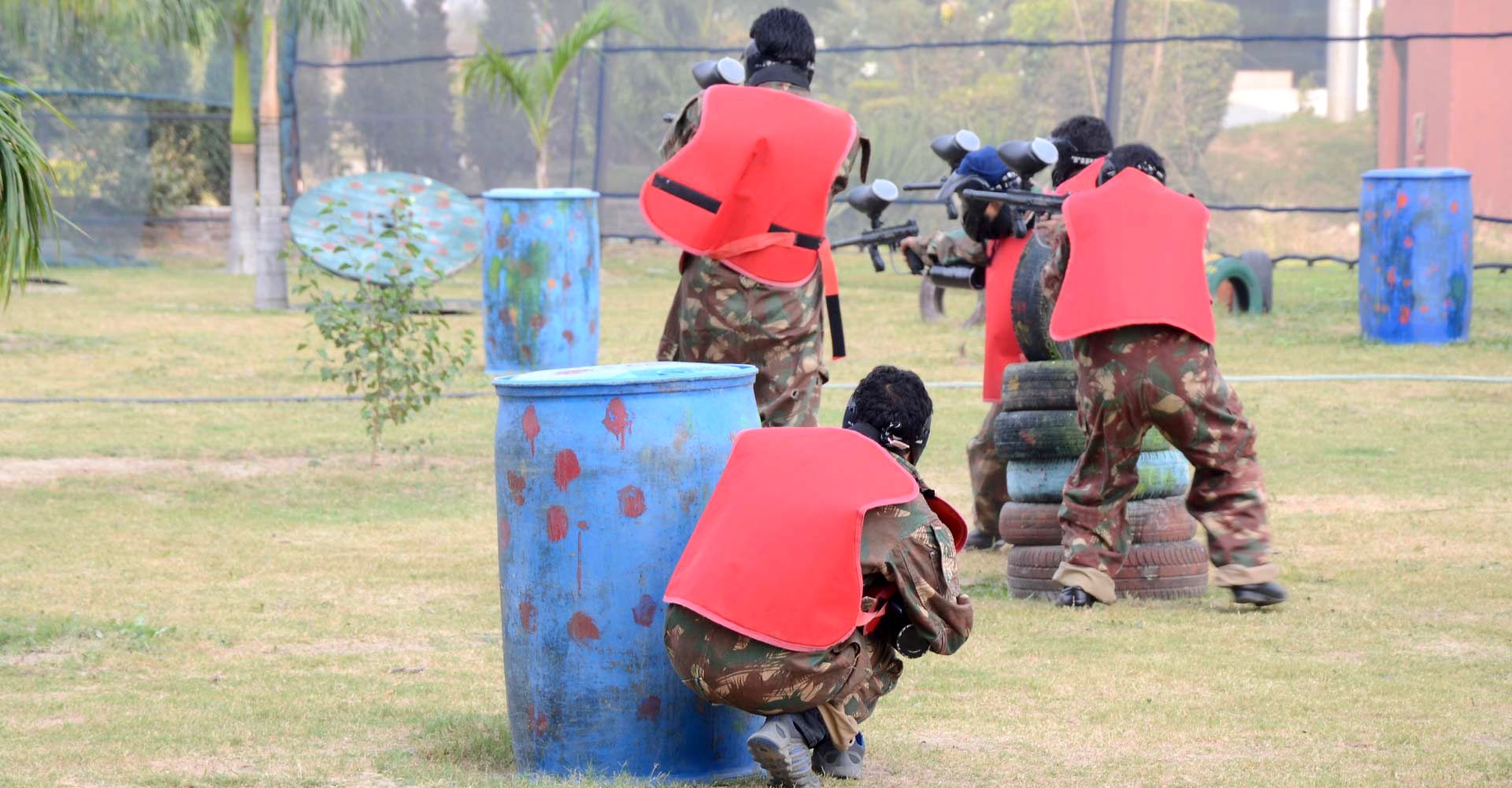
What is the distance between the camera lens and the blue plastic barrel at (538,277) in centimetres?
1312

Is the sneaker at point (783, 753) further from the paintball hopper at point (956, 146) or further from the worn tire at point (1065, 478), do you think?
the paintball hopper at point (956, 146)

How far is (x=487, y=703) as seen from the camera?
5195 mm

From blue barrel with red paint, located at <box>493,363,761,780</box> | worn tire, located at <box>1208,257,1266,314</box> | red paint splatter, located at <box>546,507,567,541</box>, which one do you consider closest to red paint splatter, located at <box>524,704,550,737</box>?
blue barrel with red paint, located at <box>493,363,761,780</box>

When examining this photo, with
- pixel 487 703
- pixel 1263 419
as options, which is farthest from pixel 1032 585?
pixel 1263 419

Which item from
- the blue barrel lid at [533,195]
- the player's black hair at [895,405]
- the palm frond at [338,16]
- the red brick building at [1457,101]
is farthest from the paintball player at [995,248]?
the palm frond at [338,16]

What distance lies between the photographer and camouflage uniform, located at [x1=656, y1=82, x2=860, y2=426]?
21.2 feet

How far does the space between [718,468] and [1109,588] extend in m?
2.52

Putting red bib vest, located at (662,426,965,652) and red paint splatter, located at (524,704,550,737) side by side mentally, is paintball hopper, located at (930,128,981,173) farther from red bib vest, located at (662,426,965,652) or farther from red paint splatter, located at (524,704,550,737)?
red paint splatter, located at (524,704,550,737)

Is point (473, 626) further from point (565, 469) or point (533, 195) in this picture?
point (533, 195)

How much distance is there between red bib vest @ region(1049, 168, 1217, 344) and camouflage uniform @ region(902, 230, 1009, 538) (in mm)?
1043

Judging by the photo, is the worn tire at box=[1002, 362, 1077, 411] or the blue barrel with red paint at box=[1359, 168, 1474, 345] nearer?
the worn tire at box=[1002, 362, 1077, 411]

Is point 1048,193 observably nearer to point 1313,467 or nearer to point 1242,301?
point 1313,467

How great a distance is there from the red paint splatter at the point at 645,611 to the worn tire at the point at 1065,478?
104 inches

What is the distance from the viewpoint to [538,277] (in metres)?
13.1
